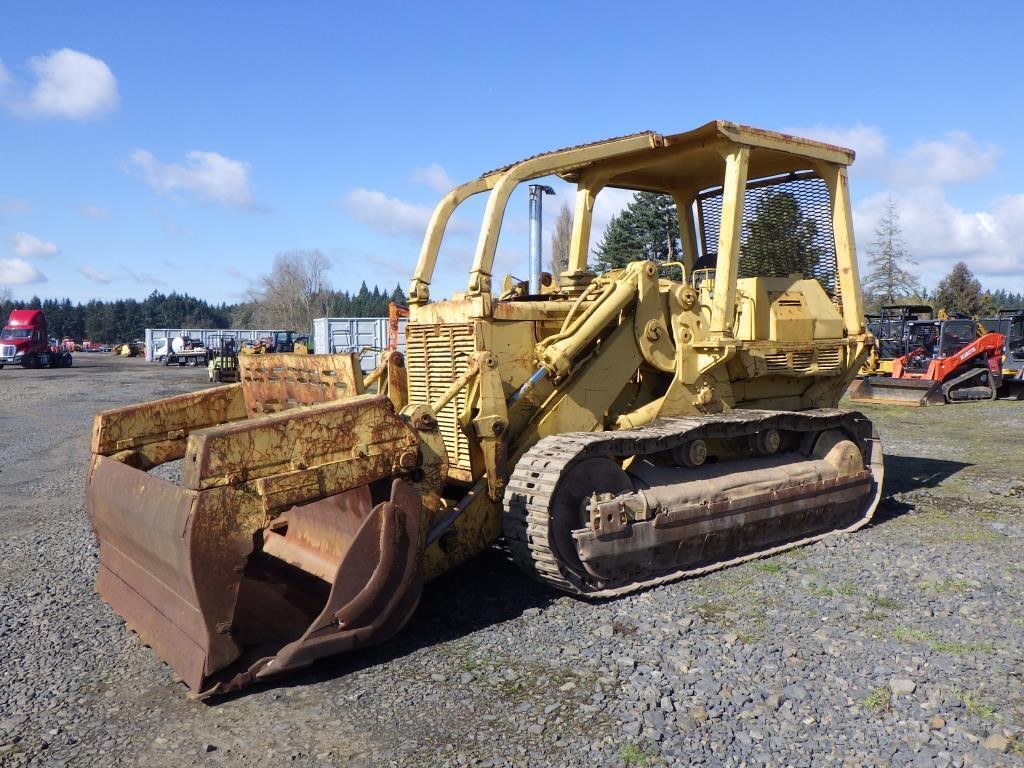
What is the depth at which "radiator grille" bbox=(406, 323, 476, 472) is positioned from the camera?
234 inches

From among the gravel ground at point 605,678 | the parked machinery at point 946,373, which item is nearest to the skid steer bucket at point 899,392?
the parked machinery at point 946,373

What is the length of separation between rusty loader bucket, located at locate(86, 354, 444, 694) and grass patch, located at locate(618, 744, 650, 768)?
1523 mm

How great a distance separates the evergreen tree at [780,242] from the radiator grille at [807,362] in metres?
0.93

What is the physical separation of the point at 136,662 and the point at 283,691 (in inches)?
39.5

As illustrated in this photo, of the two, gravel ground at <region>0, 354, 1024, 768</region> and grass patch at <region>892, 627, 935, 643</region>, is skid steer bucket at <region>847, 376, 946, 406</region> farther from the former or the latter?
grass patch at <region>892, 627, 935, 643</region>

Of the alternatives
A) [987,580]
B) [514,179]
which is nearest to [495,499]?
[514,179]

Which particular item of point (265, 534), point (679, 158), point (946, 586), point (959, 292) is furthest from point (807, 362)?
point (959, 292)

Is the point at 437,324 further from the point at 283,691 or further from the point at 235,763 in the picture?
the point at 235,763

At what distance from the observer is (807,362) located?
7.45m

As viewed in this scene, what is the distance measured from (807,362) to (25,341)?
45.0 meters

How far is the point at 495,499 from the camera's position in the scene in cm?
561

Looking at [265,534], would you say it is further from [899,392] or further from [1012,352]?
[1012,352]

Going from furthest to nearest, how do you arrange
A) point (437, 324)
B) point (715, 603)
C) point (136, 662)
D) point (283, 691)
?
point (437, 324), point (715, 603), point (136, 662), point (283, 691)

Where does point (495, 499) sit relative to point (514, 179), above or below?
below
